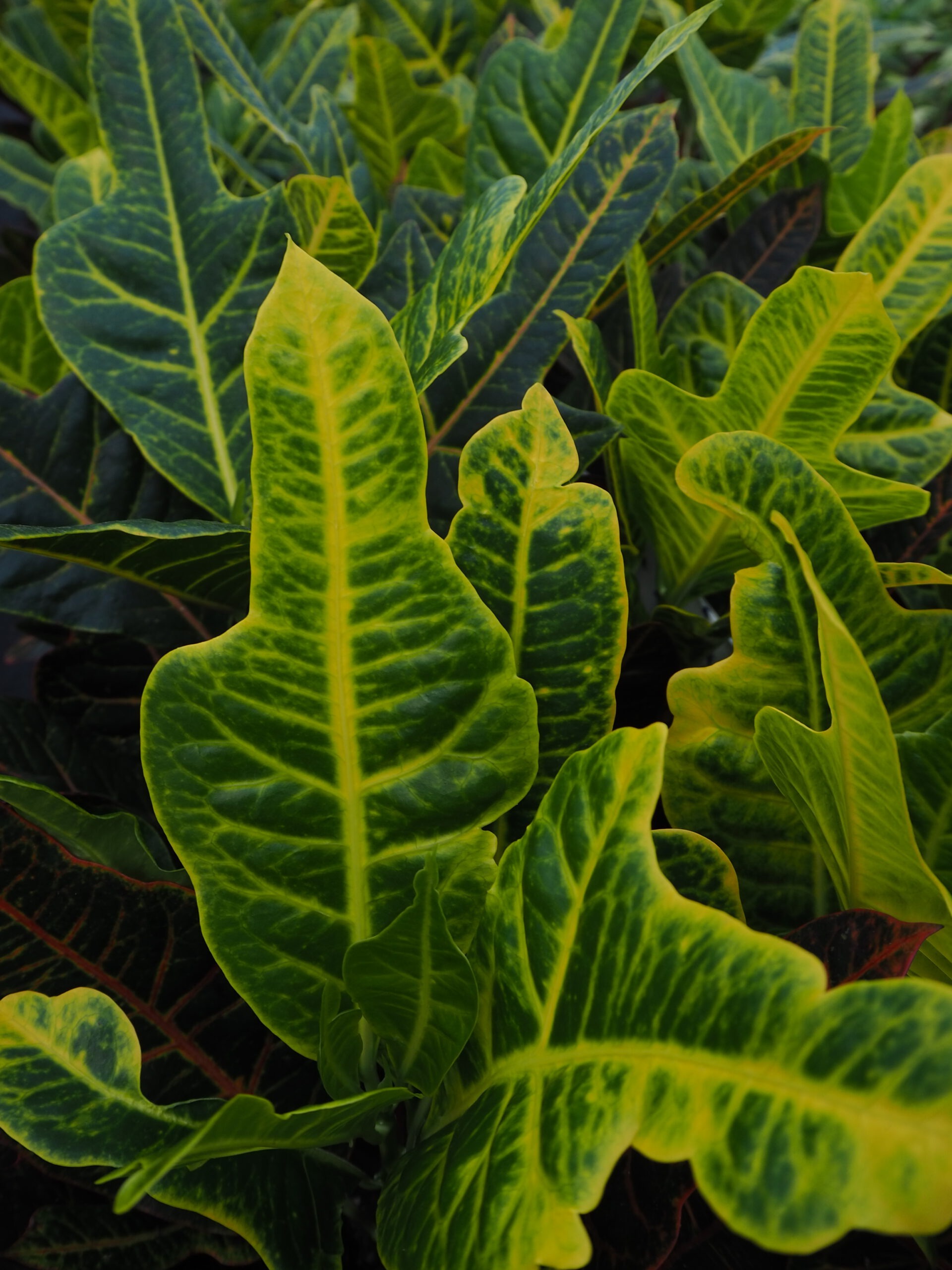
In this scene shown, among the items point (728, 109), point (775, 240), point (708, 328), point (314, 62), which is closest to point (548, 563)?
point (708, 328)

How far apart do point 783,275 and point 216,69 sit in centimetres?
39

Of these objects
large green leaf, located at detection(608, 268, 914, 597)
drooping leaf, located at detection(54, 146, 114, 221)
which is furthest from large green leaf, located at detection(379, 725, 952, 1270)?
drooping leaf, located at detection(54, 146, 114, 221)

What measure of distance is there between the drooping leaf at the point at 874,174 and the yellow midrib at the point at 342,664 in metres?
0.60

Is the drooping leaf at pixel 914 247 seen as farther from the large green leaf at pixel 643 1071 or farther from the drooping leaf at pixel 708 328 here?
the large green leaf at pixel 643 1071

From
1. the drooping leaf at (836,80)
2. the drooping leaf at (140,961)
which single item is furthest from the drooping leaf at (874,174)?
the drooping leaf at (140,961)

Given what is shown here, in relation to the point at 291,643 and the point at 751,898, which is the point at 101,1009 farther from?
the point at 751,898

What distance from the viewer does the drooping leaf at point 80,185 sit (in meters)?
0.71

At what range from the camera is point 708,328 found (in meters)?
0.64

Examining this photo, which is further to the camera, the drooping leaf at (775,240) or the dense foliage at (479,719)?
the drooping leaf at (775,240)

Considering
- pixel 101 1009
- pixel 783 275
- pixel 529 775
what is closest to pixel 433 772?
pixel 529 775

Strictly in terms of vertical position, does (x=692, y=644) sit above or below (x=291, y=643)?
below

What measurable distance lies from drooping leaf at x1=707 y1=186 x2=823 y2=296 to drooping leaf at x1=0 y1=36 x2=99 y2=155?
696 mm

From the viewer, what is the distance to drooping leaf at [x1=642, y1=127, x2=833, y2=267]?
0.64 meters

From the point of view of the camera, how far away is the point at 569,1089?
33cm
